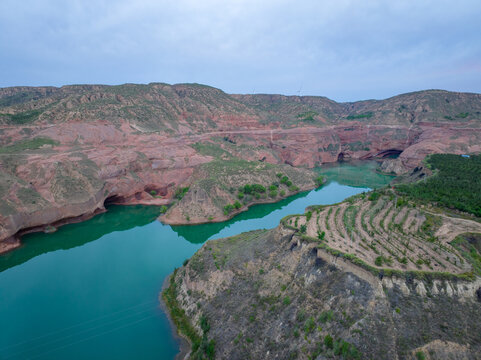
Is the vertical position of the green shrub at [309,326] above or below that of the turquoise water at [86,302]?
above

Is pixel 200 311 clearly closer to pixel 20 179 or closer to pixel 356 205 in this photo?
pixel 356 205

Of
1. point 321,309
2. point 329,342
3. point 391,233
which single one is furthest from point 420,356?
point 391,233

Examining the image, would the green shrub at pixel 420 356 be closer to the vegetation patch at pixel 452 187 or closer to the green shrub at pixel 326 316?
the green shrub at pixel 326 316

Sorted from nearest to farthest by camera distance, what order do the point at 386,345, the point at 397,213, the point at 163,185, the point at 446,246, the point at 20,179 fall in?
the point at 386,345 < the point at 446,246 < the point at 397,213 < the point at 20,179 < the point at 163,185

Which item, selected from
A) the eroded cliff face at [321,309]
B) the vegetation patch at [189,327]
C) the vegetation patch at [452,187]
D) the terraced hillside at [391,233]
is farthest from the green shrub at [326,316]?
the vegetation patch at [452,187]

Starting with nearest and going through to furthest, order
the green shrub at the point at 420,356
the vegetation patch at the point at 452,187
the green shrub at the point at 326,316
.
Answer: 1. the green shrub at the point at 420,356
2. the green shrub at the point at 326,316
3. the vegetation patch at the point at 452,187

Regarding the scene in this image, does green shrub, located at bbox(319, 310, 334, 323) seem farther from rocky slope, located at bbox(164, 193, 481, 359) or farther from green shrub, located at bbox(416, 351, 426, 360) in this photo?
green shrub, located at bbox(416, 351, 426, 360)

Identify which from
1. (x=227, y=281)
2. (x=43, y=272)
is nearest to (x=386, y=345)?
(x=227, y=281)

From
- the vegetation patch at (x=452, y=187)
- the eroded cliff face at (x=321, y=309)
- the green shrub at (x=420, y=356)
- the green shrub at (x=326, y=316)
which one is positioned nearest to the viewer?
the green shrub at (x=420, y=356)
